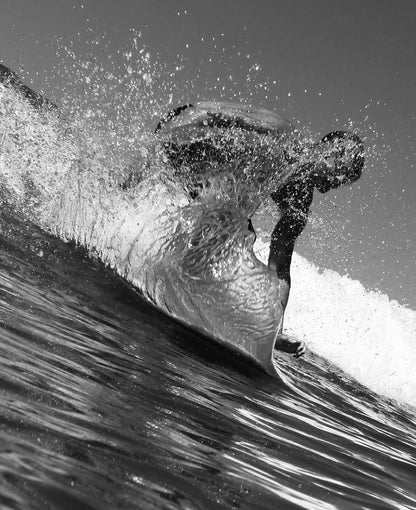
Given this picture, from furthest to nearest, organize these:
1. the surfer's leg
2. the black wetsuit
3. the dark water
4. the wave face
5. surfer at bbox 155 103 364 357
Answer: the surfer's leg < the black wetsuit < surfer at bbox 155 103 364 357 < the wave face < the dark water

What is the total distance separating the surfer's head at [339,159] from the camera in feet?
17.0

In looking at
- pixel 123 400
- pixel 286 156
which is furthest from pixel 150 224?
pixel 123 400

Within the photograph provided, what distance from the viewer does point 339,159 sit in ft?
17.3

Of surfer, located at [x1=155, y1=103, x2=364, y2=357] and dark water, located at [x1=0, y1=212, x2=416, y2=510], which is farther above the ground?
surfer, located at [x1=155, y1=103, x2=364, y2=357]

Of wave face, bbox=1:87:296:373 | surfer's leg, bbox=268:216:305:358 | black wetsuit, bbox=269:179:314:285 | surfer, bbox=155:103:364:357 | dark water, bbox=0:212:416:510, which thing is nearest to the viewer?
dark water, bbox=0:212:416:510

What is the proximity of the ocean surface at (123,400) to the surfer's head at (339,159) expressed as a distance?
1584 mm

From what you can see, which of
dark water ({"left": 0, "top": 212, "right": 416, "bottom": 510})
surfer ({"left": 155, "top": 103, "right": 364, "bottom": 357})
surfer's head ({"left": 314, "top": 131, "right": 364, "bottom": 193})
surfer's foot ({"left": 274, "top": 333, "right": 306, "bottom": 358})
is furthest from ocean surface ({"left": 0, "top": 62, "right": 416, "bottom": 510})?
surfer's head ({"left": 314, "top": 131, "right": 364, "bottom": 193})

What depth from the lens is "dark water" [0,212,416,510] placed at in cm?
154

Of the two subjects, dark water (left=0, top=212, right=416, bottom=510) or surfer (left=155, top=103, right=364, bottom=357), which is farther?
surfer (left=155, top=103, right=364, bottom=357)

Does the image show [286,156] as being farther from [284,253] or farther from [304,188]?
[284,253]

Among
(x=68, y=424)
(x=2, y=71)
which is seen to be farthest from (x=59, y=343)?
(x=2, y=71)

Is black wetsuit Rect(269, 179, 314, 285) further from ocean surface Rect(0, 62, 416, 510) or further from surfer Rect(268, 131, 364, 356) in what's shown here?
ocean surface Rect(0, 62, 416, 510)

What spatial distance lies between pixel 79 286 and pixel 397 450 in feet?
7.66

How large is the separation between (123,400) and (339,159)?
346 cm
